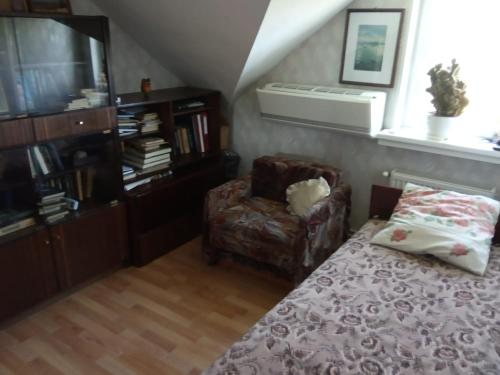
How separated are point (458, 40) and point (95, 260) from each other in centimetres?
274

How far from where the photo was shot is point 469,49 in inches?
105

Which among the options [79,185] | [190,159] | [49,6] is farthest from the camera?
[190,159]

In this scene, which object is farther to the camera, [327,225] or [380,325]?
[327,225]

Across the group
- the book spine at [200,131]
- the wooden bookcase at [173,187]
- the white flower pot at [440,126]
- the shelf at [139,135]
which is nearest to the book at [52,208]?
the wooden bookcase at [173,187]

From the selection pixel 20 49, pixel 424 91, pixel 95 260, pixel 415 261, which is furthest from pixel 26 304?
pixel 424 91

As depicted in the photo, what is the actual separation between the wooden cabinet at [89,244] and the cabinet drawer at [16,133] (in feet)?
1.75

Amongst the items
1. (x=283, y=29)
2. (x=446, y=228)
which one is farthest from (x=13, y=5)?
(x=446, y=228)

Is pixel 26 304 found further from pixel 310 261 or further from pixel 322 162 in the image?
pixel 322 162

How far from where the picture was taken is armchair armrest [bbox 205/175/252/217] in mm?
2803

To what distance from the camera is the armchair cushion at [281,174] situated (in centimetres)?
290

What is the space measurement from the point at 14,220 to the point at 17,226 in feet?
0.12

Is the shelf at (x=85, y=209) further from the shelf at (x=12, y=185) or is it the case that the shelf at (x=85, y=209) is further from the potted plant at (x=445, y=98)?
the potted plant at (x=445, y=98)

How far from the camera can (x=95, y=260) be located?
8.69ft

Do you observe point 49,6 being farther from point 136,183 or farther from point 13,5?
point 136,183
